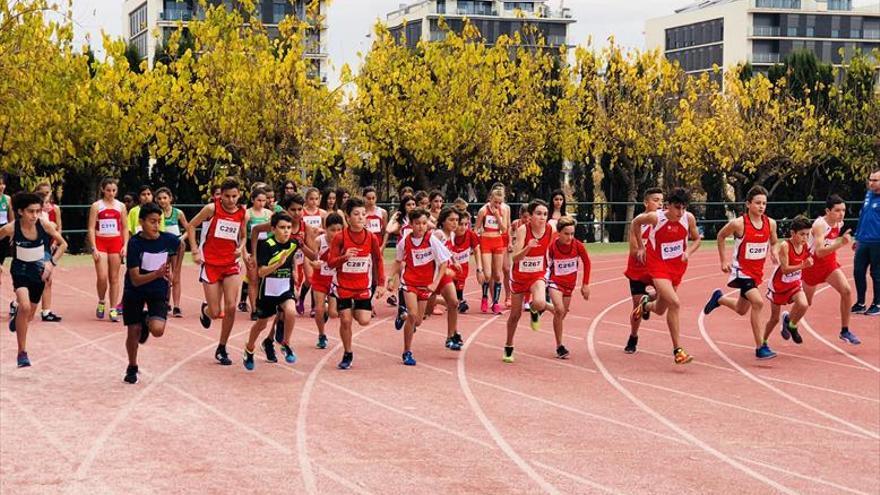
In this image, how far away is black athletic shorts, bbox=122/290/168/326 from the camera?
11.6 meters

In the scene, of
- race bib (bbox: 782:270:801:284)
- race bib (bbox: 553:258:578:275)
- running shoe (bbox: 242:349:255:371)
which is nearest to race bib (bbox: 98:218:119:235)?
running shoe (bbox: 242:349:255:371)

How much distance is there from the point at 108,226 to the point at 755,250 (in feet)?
24.9

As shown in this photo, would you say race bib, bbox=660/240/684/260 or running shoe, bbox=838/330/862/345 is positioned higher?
race bib, bbox=660/240/684/260

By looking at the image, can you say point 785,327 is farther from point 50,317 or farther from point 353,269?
point 50,317

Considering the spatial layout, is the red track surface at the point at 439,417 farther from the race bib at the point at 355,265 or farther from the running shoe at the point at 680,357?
the race bib at the point at 355,265

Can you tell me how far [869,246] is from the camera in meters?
18.1

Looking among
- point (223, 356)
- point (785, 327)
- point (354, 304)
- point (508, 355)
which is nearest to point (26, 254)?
point (223, 356)

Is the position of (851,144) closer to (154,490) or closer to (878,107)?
(878,107)

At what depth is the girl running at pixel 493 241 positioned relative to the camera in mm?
18000

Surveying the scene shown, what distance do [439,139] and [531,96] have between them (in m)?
4.97

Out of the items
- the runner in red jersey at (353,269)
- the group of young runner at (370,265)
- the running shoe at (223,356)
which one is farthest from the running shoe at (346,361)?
the running shoe at (223,356)

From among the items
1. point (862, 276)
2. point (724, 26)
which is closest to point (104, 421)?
point (862, 276)

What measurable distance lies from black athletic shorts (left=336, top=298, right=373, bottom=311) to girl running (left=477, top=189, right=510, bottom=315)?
530cm

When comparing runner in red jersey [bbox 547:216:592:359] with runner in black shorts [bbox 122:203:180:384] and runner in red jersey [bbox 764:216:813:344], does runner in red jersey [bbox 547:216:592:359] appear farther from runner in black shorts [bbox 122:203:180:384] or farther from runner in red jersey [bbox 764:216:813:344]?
runner in black shorts [bbox 122:203:180:384]
